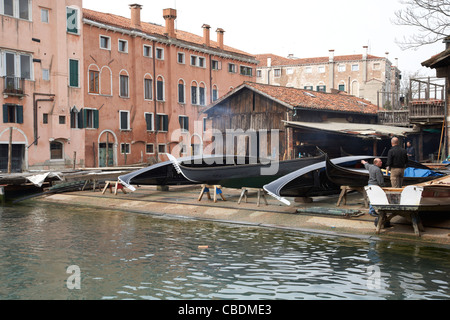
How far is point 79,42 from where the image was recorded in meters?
34.4

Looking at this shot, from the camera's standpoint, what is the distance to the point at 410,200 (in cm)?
1038

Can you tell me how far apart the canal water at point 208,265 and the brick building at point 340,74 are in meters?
55.4

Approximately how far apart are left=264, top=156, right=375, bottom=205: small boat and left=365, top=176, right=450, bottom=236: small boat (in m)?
3.16

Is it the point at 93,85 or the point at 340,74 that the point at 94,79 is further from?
the point at 340,74

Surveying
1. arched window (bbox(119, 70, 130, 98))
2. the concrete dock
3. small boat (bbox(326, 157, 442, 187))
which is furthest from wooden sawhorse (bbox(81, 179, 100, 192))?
arched window (bbox(119, 70, 130, 98))

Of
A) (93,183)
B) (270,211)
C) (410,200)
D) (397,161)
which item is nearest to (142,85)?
(93,183)

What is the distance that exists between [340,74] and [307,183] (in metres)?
56.4

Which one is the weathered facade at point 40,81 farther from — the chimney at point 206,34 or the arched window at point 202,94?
the chimney at point 206,34

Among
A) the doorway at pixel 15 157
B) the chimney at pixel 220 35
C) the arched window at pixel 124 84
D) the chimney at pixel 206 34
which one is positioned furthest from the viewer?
the chimney at pixel 220 35

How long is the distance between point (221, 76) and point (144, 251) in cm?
3863

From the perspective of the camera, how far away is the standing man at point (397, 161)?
12328 mm

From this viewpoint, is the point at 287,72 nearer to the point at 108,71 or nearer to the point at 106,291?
the point at 108,71

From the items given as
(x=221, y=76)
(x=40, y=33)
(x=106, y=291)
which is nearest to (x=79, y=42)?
(x=40, y=33)

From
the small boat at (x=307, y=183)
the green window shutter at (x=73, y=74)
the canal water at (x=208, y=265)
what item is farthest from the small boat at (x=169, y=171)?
the green window shutter at (x=73, y=74)
